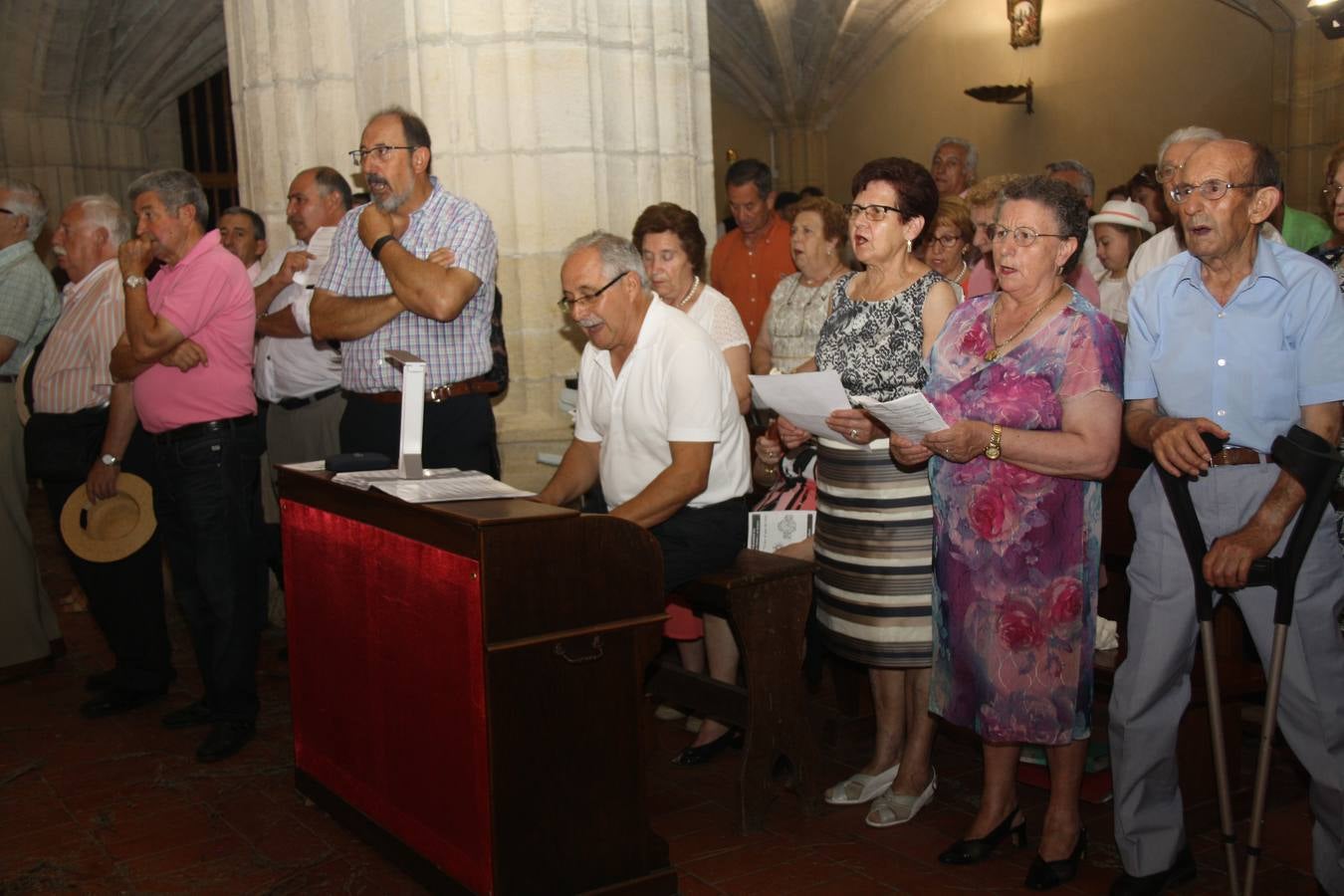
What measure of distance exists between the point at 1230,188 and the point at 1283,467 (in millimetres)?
608

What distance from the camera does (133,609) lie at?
4980mm

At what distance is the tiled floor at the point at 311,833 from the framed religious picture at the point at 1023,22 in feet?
36.7

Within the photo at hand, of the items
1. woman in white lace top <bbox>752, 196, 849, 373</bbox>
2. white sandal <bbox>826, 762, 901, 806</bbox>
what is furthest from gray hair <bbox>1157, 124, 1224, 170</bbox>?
white sandal <bbox>826, 762, 901, 806</bbox>

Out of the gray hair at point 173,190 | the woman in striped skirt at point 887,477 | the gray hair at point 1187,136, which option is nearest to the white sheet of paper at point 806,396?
the woman in striped skirt at point 887,477

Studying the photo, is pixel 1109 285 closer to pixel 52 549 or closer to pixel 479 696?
pixel 479 696

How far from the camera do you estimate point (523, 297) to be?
5.15 meters

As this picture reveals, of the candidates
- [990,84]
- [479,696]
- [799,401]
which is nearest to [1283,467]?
[799,401]

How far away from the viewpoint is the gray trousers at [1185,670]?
2873 millimetres

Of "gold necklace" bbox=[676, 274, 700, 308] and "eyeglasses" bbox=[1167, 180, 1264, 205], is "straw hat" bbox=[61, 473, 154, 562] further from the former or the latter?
"eyeglasses" bbox=[1167, 180, 1264, 205]

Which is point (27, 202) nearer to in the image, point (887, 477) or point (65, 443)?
point (65, 443)

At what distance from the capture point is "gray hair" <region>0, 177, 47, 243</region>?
5.16m

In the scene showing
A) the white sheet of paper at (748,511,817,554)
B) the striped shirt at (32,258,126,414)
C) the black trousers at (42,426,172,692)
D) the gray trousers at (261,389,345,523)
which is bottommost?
the black trousers at (42,426,172,692)

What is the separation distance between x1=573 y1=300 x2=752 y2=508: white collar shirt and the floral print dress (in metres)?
0.68

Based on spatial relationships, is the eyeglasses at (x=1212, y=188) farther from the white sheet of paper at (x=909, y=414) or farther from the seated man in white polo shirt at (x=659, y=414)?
the seated man in white polo shirt at (x=659, y=414)
